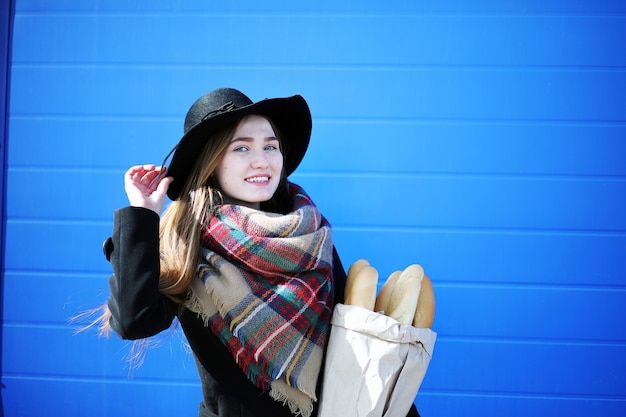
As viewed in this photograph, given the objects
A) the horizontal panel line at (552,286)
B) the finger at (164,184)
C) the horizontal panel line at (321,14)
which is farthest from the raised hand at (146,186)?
the horizontal panel line at (552,286)

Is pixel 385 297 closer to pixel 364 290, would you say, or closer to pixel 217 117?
pixel 364 290

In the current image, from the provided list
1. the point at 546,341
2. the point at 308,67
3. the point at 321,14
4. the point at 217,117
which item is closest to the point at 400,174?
the point at 308,67

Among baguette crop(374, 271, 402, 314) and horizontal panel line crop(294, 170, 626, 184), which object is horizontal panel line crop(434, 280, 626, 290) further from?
baguette crop(374, 271, 402, 314)

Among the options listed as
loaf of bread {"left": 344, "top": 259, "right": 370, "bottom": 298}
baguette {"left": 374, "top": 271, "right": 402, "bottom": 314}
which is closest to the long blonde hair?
loaf of bread {"left": 344, "top": 259, "right": 370, "bottom": 298}

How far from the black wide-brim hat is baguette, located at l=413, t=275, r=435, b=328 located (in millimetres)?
634

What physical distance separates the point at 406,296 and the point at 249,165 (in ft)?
1.87

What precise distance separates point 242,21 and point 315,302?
1519mm

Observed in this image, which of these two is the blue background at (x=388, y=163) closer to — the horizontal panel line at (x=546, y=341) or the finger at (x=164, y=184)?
the horizontal panel line at (x=546, y=341)

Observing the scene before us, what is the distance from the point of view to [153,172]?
168 cm

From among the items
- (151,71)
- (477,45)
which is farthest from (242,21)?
(477,45)

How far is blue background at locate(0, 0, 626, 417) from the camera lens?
257cm

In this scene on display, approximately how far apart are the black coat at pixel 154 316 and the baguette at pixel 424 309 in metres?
0.44

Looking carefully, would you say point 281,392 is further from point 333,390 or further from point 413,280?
point 413,280

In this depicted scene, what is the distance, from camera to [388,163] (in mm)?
2605
